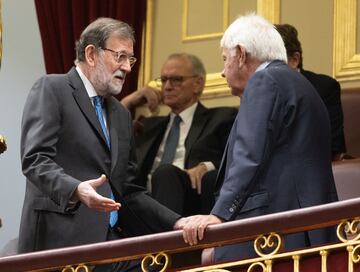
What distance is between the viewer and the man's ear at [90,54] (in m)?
5.16

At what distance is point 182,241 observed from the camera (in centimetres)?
417

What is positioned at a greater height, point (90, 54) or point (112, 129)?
point (90, 54)

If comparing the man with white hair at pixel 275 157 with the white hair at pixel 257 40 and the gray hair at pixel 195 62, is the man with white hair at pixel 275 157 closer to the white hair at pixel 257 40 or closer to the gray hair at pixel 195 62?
the white hair at pixel 257 40

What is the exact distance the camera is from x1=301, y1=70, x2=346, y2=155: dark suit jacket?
6.04m

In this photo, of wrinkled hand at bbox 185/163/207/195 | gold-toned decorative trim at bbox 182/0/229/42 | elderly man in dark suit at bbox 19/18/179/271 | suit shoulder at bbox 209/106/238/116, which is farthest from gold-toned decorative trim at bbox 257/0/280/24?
elderly man in dark suit at bbox 19/18/179/271

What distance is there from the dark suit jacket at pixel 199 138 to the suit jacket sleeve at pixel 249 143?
1.90 metres

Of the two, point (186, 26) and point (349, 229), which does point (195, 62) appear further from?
point (349, 229)

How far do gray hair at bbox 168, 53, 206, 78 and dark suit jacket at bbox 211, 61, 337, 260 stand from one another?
2247 mm

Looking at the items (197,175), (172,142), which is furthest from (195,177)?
(172,142)

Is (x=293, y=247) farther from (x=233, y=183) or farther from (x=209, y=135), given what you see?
(x=209, y=135)

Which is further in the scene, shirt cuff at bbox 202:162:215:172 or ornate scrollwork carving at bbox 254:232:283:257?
shirt cuff at bbox 202:162:215:172

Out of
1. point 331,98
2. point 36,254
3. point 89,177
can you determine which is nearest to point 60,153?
point 89,177

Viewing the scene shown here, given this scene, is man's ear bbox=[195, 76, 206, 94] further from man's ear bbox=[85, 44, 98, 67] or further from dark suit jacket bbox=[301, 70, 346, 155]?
man's ear bbox=[85, 44, 98, 67]

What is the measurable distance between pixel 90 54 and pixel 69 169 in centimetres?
54
